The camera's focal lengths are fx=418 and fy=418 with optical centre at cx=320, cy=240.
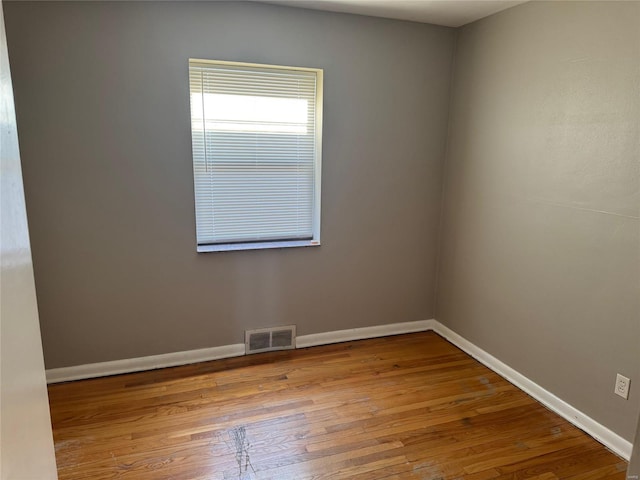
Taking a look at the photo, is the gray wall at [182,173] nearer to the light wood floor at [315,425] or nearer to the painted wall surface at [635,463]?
the light wood floor at [315,425]

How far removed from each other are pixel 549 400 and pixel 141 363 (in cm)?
258

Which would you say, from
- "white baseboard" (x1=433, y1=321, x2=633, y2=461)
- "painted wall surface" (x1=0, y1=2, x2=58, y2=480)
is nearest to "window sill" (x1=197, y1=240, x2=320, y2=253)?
"white baseboard" (x1=433, y1=321, x2=633, y2=461)

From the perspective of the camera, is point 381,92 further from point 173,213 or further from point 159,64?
point 173,213

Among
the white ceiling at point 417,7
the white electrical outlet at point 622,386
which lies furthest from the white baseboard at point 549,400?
the white ceiling at point 417,7

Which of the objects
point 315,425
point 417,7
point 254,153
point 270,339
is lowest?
point 315,425

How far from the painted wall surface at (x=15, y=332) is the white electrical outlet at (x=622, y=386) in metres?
2.43

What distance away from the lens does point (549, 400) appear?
97.7 inches

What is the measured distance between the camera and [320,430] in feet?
7.32

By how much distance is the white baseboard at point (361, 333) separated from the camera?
3.19 metres

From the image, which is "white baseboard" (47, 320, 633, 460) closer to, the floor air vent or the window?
the floor air vent

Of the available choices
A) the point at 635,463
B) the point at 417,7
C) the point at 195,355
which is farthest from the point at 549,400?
the point at 417,7

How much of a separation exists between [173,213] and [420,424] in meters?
1.96

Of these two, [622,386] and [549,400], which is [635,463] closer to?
[622,386]

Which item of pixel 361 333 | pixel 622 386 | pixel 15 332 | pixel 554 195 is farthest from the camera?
pixel 361 333
